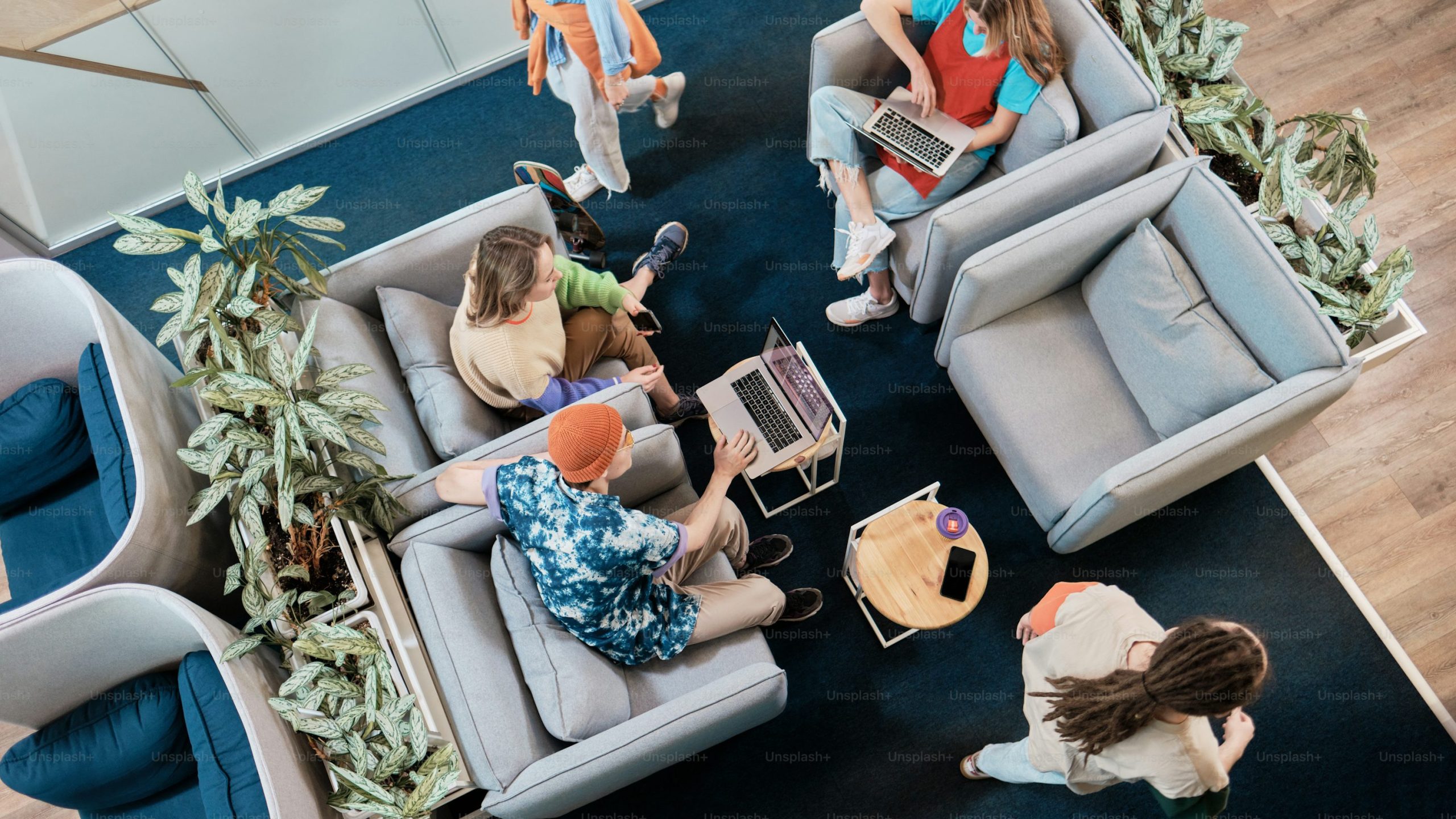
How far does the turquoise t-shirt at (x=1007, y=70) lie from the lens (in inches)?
107

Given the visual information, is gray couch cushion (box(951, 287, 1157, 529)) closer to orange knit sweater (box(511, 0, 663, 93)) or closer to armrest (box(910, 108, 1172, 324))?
armrest (box(910, 108, 1172, 324))

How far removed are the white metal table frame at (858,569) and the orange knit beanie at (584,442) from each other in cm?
90

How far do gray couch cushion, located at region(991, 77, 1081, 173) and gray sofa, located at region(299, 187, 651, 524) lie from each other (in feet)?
5.15

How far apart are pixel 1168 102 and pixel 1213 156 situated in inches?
9.4

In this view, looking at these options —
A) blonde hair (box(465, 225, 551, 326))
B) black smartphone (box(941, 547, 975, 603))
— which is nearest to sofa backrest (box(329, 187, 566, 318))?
blonde hair (box(465, 225, 551, 326))

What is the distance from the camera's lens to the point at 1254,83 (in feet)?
11.7

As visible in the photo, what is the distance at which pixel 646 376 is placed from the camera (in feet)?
8.96

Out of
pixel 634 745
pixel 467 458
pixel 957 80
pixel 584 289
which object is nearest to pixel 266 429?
pixel 467 458

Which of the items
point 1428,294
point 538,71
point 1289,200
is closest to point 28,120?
point 538,71

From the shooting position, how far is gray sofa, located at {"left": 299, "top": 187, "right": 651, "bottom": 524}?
7.77ft

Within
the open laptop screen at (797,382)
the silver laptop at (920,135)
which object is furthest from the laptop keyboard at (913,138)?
the open laptop screen at (797,382)

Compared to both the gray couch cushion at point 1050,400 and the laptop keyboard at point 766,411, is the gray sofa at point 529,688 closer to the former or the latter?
the laptop keyboard at point 766,411

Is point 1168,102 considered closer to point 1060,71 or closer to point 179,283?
point 1060,71

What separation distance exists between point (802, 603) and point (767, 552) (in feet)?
0.72
